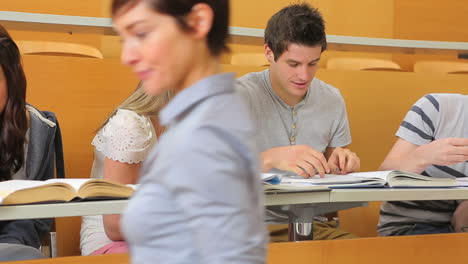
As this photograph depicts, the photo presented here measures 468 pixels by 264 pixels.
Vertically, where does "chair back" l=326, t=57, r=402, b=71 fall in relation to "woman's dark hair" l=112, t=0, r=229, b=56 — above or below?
below

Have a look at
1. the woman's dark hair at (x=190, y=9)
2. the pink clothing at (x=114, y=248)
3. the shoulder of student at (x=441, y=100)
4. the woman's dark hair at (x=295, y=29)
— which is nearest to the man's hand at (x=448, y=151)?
the shoulder of student at (x=441, y=100)

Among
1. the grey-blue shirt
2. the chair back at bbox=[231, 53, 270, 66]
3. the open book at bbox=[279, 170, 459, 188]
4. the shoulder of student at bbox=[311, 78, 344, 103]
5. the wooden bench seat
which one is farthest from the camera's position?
the chair back at bbox=[231, 53, 270, 66]

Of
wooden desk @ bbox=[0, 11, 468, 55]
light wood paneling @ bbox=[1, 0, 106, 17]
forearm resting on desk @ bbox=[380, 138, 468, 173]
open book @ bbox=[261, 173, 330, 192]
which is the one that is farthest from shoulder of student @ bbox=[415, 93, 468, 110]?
light wood paneling @ bbox=[1, 0, 106, 17]

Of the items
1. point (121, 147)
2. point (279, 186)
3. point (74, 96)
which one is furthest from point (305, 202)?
point (74, 96)

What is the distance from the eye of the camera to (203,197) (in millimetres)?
556

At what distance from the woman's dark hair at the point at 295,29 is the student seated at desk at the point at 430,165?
41cm

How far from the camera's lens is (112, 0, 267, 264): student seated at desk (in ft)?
1.83

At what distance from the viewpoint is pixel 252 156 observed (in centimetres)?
59

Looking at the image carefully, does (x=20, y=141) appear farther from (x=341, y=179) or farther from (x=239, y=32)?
(x=239, y=32)

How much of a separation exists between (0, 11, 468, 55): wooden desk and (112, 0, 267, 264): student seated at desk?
4.78 ft

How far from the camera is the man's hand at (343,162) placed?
1.89 m

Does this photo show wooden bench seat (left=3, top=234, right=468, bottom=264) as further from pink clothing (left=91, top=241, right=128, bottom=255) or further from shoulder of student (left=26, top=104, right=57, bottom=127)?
shoulder of student (left=26, top=104, right=57, bottom=127)

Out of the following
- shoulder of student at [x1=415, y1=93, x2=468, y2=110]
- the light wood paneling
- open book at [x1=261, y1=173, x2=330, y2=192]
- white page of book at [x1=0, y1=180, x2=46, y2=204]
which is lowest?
open book at [x1=261, y1=173, x2=330, y2=192]

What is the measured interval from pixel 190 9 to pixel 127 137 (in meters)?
1.21
